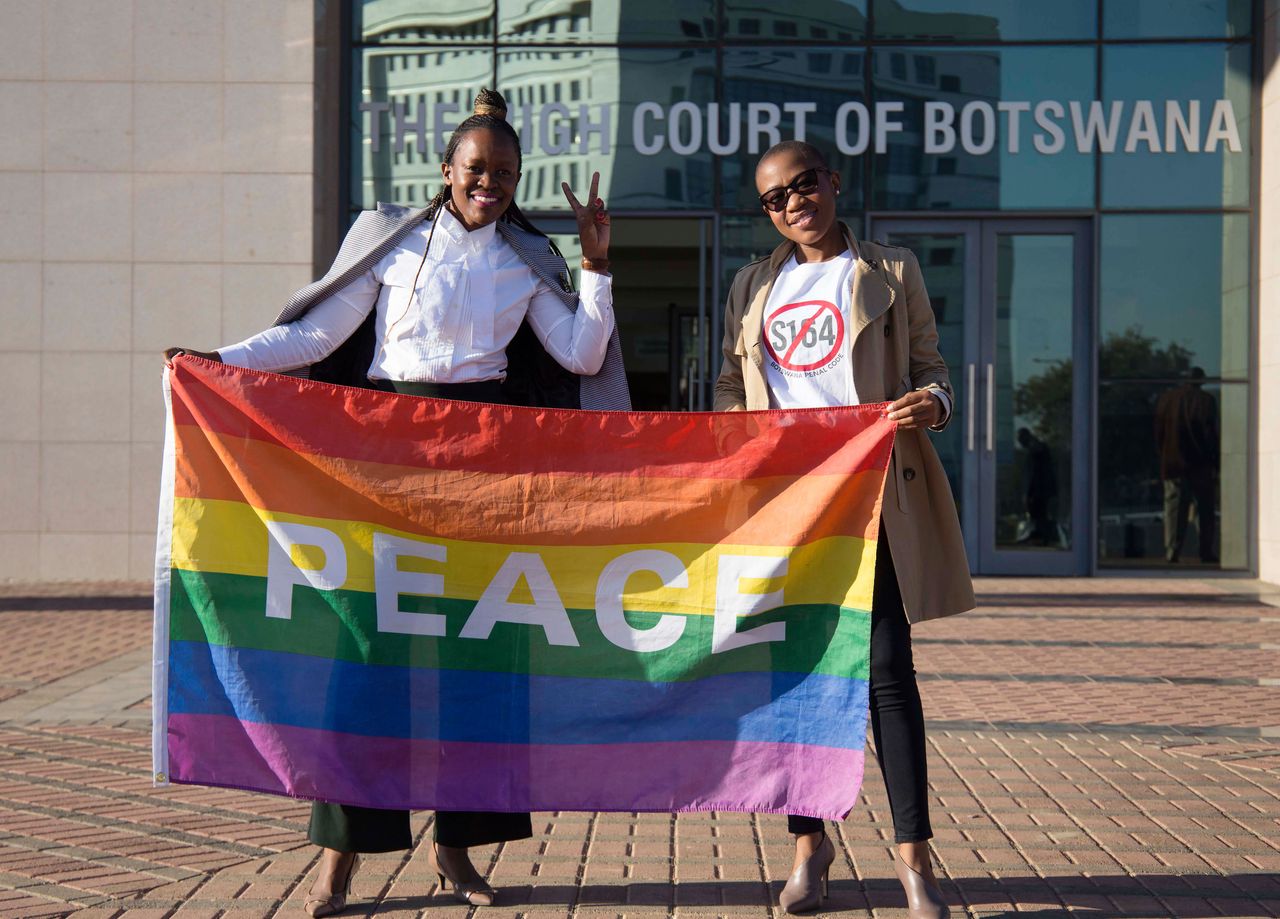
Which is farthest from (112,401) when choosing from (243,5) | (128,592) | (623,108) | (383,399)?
(383,399)

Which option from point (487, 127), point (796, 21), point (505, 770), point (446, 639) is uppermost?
point (796, 21)

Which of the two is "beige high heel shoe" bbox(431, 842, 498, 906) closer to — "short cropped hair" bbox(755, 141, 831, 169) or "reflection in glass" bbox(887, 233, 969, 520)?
"short cropped hair" bbox(755, 141, 831, 169)

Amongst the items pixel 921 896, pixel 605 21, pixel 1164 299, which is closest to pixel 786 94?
pixel 605 21

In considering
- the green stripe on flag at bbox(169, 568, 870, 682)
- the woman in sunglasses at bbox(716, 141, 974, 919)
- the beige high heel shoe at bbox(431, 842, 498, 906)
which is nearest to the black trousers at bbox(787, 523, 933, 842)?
the woman in sunglasses at bbox(716, 141, 974, 919)

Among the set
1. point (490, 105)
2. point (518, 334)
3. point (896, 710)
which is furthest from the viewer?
point (518, 334)

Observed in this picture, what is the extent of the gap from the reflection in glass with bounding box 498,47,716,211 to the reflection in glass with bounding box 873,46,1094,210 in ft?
5.82

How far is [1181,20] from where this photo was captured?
1375cm

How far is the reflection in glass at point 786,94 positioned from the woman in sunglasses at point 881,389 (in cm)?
1003

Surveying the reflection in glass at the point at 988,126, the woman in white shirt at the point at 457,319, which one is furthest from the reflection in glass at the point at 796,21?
the woman in white shirt at the point at 457,319

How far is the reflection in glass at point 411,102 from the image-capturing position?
46.2 feet

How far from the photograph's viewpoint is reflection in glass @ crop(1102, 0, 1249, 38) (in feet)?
45.1

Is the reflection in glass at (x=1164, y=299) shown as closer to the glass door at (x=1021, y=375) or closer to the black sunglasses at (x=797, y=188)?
the glass door at (x=1021, y=375)

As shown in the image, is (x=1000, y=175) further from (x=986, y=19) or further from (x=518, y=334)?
(x=518, y=334)

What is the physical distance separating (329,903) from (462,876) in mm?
355
